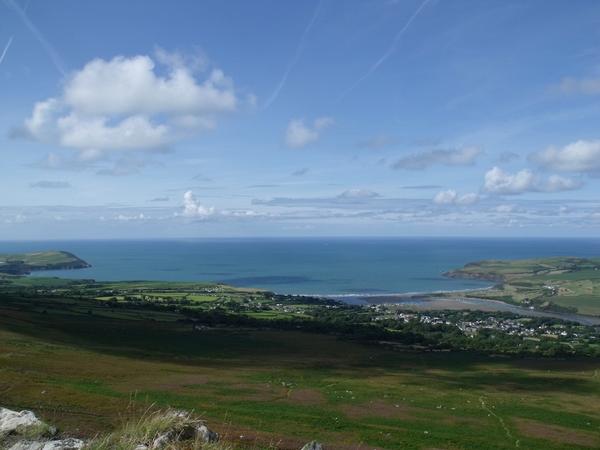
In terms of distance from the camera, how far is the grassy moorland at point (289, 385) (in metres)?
28.0

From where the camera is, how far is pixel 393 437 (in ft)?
96.4

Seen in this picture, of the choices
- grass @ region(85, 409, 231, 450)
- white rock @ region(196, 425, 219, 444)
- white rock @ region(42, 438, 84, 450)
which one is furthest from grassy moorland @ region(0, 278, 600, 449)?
white rock @ region(42, 438, 84, 450)

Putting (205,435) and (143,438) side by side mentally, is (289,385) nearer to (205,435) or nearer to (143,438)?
(205,435)

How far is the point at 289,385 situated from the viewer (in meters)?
48.7

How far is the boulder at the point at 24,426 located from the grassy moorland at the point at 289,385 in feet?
9.10

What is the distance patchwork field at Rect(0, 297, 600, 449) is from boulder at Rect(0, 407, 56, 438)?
314 cm

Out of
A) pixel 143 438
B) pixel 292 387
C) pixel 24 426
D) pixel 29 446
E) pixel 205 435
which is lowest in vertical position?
pixel 292 387

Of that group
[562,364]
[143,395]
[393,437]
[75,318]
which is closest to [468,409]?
[393,437]

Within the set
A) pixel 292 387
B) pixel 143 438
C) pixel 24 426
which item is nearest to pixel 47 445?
pixel 24 426

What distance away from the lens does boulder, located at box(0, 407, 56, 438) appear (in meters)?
11.7

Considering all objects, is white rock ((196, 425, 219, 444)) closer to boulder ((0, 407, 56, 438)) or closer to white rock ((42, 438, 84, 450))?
white rock ((42, 438, 84, 450))

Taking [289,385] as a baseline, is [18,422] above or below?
above

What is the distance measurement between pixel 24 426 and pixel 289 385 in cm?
3864

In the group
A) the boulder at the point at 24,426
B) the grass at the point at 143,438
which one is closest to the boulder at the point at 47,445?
the boulder at the point at 24,426
